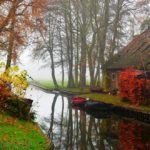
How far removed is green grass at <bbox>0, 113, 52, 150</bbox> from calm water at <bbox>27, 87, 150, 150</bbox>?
179cm

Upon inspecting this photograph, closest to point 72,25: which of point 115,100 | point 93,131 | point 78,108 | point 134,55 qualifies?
point 134,55

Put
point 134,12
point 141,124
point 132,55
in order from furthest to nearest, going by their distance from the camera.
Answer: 1. point 134,12
2. point 132,55
3. point 141,124

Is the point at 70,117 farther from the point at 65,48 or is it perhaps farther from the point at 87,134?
the point at 65,48

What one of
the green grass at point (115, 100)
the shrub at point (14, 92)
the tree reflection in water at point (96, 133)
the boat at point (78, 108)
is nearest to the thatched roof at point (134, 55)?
the green grass at point (115, 100)

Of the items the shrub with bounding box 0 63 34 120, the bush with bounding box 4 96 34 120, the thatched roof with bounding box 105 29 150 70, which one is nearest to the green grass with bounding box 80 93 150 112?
the thatched roof with bounding box 105 29 150 70

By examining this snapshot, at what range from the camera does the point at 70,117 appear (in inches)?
1502

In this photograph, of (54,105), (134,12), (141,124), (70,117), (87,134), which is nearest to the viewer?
(87,134)

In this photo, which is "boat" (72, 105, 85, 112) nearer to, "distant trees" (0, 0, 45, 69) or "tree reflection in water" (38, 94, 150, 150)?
"tree reflection in water" (38, 94, 150, 150)

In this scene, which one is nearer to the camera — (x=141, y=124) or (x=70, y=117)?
(x=141, y=124)

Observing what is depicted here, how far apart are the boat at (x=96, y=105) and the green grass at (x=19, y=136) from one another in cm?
1781

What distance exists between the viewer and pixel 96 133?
94.1 ft

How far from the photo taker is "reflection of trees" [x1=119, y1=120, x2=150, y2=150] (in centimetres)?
2327

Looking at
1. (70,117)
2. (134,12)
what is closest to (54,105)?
(70,117)

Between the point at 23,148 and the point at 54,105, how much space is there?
31551 millimetres
